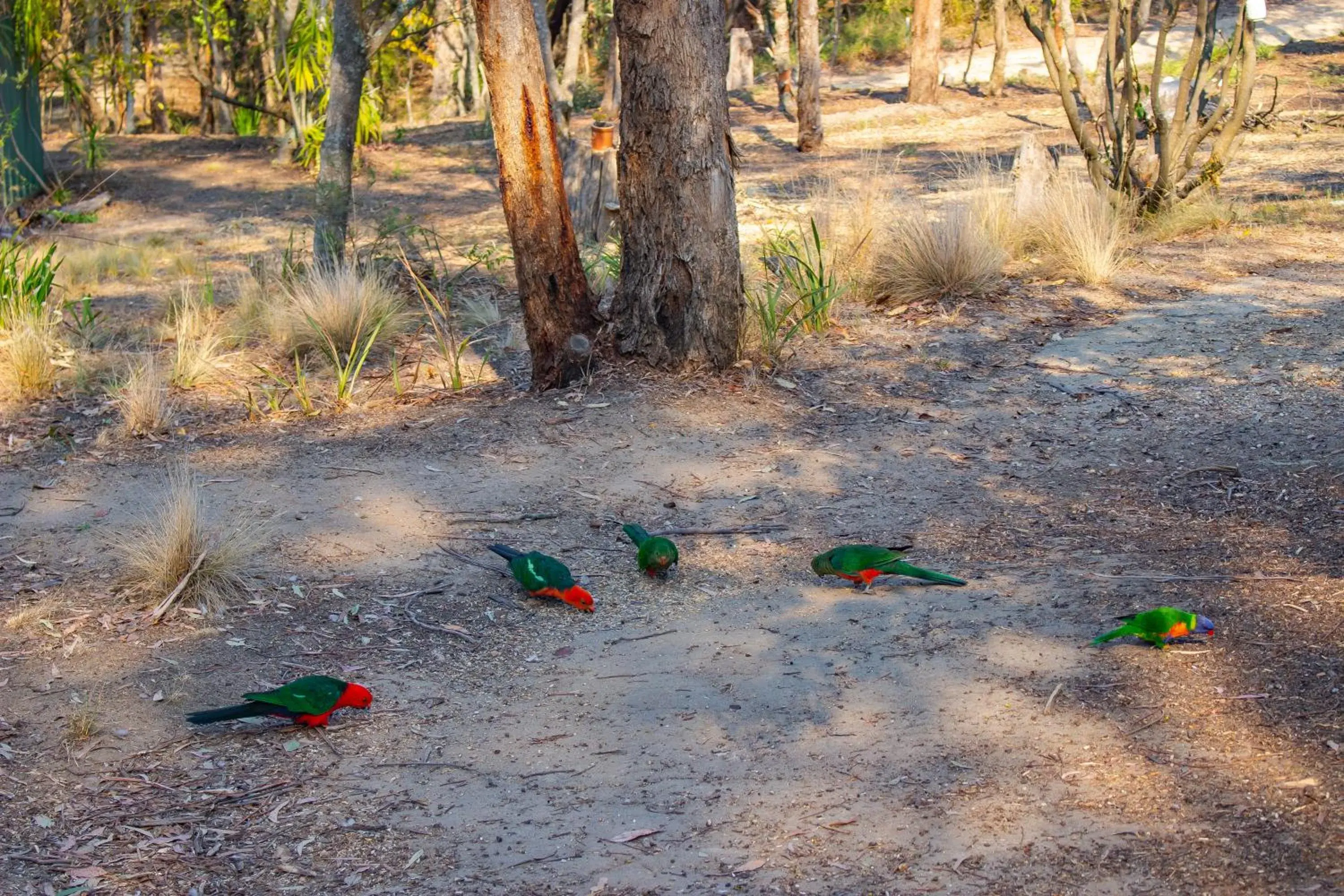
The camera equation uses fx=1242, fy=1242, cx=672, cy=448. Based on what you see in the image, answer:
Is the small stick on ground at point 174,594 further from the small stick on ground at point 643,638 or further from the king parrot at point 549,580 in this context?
the small stick on ground at point 643,638

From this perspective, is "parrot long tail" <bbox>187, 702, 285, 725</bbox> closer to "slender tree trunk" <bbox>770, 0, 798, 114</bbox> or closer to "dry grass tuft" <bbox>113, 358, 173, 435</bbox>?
"dry grass tuft" <bbox>113, 358, 173, 435</bbox>

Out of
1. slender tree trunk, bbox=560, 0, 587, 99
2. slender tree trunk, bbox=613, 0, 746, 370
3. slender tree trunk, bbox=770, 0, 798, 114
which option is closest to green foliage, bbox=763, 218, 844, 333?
slender tree trunk, bbox=613, 0, 746, 370

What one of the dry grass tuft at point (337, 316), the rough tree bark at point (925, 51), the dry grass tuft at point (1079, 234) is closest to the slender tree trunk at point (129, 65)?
the dry grass tuft at point (337, 316)

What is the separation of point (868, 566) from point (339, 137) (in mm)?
5428

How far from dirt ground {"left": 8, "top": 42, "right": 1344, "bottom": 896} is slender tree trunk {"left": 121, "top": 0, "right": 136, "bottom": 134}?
1165cm

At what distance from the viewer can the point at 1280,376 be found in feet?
19.4

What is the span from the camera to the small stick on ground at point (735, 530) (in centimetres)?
467

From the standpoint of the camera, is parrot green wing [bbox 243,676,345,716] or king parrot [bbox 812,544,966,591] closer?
parrot green wing [bbox 243,676,345,716]

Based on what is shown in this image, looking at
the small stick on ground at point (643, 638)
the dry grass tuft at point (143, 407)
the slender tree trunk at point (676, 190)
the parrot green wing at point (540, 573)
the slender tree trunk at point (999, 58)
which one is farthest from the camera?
the slender tree trunk at point (999, 58)

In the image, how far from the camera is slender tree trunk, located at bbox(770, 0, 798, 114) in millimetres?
17094

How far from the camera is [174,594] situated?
3936 mm

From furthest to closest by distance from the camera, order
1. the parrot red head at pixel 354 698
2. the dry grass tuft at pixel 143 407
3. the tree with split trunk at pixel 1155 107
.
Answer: the tree with split trunk at pixel 1155 107 → the dry grass tuft at pixel 143 407 → the parrot red head at pixel 354 698

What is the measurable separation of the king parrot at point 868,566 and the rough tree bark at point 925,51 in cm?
1475

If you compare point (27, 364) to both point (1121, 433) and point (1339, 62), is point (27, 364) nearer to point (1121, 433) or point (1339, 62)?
point (1121, 433)
